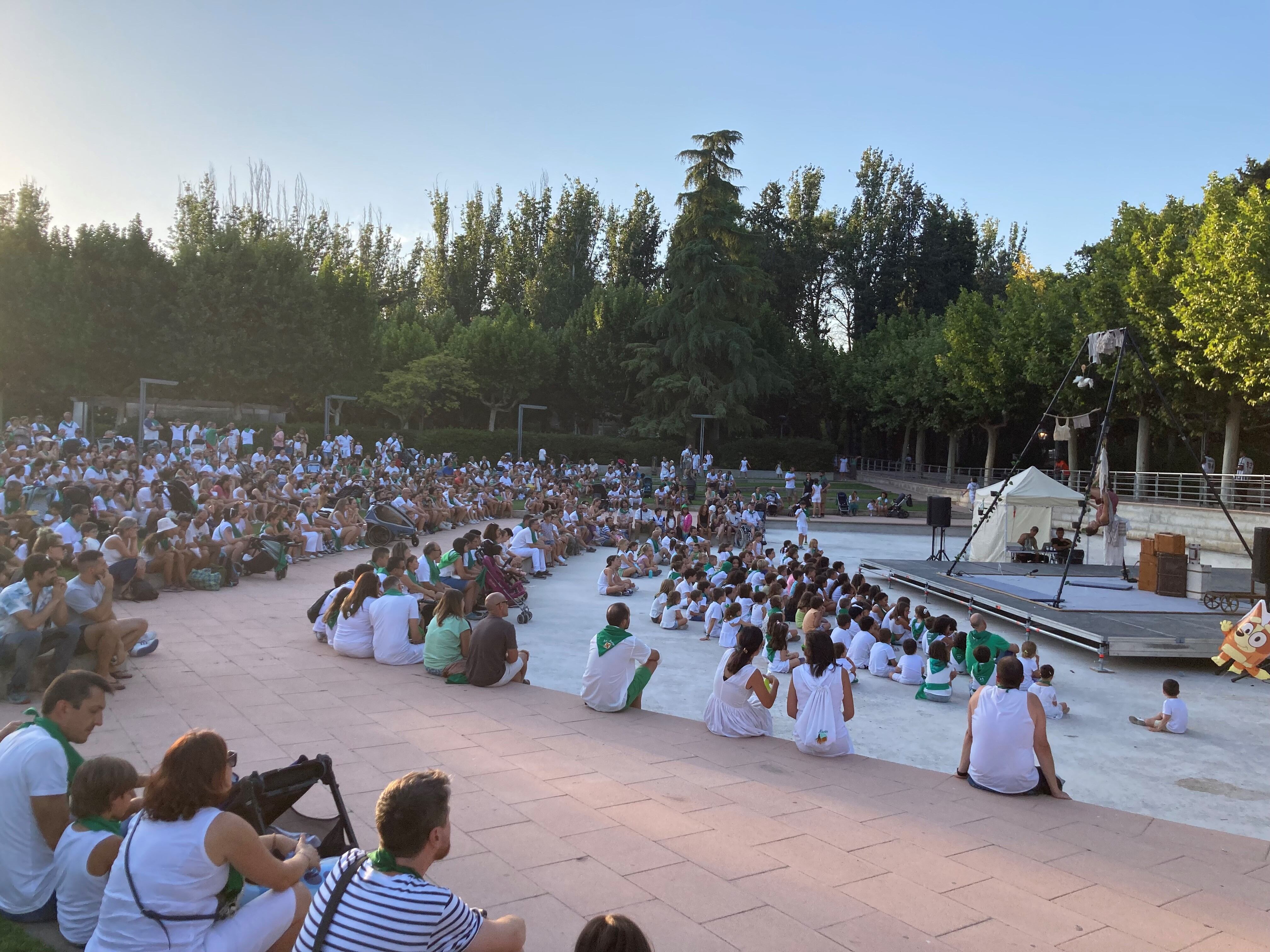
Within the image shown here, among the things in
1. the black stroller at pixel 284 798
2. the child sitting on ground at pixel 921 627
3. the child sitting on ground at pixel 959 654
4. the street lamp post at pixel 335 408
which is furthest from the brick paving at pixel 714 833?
the street lamp post at pixel 335 408

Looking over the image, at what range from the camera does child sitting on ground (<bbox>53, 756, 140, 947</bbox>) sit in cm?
328

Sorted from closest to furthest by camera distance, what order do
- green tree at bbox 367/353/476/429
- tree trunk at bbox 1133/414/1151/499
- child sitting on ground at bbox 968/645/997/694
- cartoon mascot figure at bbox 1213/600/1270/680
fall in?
child sitting on ground at bbox 968/645/997/694 → cartoon mascot figure at bbox 1213/600/1270/680 → tree trunk at bbox 1133/414/1151/499 → green tree at bbox 367/353/476/429

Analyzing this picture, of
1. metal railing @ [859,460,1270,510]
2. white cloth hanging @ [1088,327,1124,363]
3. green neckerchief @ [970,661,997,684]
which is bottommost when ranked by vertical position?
green neckerchief @ [970,661,997,684]

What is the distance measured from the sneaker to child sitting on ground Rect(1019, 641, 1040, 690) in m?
8.81

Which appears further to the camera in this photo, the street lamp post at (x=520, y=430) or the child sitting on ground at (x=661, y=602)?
the street lamp post at (x=520, y=430)

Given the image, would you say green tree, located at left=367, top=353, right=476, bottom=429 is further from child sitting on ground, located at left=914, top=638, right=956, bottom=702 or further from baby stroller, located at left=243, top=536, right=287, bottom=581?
child sitting on ground, located at left=914, top=638, right=956, bottom=702

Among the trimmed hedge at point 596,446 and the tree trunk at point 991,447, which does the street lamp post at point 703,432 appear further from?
the tree trunk at point 991,447

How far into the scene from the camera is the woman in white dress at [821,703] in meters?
6.79

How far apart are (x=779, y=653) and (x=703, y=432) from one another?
120 ft

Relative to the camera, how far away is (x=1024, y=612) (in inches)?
552

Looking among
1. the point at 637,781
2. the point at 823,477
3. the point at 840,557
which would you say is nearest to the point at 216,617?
the point at 637,781

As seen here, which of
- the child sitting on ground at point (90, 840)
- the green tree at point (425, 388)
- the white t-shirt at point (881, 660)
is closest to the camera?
the child sitting on ground at point (90, 840)

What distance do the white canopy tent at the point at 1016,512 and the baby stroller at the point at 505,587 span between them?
12.7 m

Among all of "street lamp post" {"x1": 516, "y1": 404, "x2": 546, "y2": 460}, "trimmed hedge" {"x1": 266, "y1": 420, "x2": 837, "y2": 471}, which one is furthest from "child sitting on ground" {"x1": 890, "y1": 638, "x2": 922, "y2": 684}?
"trimmed hedge" {"x1": 266, "y1": 420, "x2": 837, "y2": 471}
